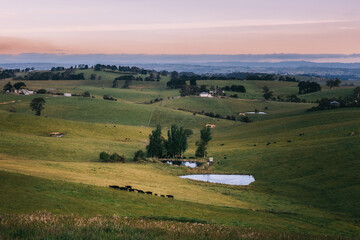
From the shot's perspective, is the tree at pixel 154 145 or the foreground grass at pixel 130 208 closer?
the foreground grass at pixel 130 208

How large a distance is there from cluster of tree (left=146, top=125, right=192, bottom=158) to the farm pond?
2148 cm

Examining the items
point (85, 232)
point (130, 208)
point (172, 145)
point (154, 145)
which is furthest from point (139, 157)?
point (85, 232)

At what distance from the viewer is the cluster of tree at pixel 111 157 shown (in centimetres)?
8319

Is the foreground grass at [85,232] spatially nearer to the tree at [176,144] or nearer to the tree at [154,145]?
the tree at [154,145]

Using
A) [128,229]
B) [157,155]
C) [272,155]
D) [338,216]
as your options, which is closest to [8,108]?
[157,155]

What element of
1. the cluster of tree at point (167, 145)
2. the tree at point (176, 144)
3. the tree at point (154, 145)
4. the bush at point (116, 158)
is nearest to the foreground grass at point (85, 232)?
the bush at point (116, 158)

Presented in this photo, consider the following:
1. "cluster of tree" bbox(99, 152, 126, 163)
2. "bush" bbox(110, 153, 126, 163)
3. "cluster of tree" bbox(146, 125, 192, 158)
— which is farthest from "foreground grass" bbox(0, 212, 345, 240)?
"cluster of tree" bbox(146, 125, 192, 158)

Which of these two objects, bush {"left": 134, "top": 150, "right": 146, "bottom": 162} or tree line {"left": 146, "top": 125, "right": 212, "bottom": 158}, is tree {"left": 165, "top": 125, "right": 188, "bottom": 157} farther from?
bush {"left": 134, "top": 150, "right": 146, "bottom": 162}

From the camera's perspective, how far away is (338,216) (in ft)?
145

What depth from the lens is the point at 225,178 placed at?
75938 millimetres

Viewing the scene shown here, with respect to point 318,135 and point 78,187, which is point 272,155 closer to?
point 318,135

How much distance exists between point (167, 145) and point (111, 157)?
21.1 m

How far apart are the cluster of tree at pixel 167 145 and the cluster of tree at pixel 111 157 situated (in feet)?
38.8

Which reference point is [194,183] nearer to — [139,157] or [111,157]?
[139,157]
